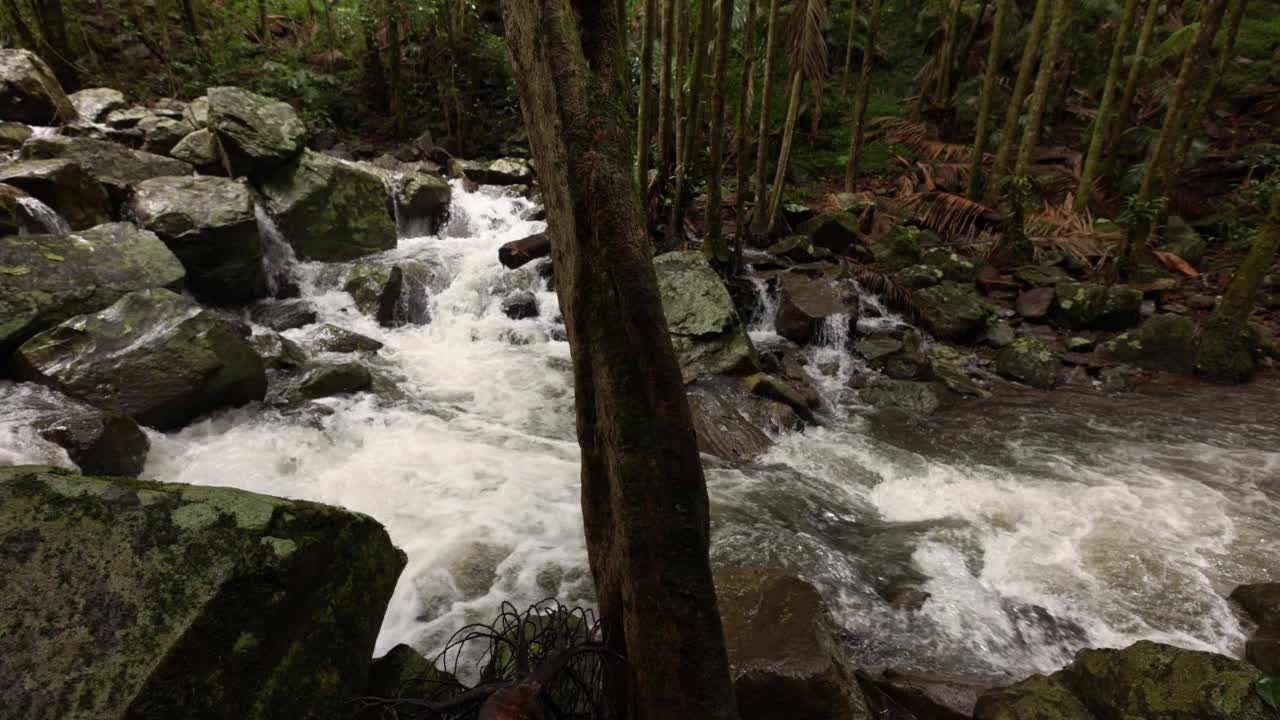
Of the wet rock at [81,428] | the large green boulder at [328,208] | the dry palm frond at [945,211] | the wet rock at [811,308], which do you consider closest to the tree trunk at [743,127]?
the wet rock at [811,308]

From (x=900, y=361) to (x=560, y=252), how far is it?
7219mm

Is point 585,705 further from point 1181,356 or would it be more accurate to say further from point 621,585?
point 1181,356

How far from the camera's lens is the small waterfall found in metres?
6.34

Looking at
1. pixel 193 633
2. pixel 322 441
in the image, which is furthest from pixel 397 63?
pixel 193 633

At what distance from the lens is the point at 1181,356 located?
7.86m

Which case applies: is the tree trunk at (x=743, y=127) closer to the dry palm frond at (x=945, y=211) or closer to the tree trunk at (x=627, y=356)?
the dry palm frond at (x=945, y=211)

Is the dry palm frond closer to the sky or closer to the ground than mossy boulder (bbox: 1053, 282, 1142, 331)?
closer to the sky

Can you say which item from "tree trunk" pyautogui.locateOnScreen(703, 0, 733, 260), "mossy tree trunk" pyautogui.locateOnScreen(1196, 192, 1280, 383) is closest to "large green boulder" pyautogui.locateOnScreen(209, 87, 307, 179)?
"tree trunk" pyautogui.locateOnScreen(703, 0, 733, 260)

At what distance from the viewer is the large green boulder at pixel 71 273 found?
5.09 m

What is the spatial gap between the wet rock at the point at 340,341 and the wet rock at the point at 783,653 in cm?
585

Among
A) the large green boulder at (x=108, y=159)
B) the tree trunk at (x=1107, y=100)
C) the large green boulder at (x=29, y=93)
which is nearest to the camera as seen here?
the large green boulder at (x=108, y=159)

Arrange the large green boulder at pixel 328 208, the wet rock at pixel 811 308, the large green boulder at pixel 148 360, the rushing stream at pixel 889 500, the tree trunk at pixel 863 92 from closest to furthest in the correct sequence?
the rushing stream at pixel 889 500, the large green boulder at pixel 148 360, the wet rock at pixel 811 308, the large green boulder at pixel 328 208, the tree trunk at pixel 863 92

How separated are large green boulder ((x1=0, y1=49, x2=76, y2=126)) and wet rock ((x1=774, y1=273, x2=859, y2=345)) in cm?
1139

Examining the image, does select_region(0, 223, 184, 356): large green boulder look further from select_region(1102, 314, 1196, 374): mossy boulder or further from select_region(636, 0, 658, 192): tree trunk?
select_region(1102, 314, 1196, 374): mossy boulder
